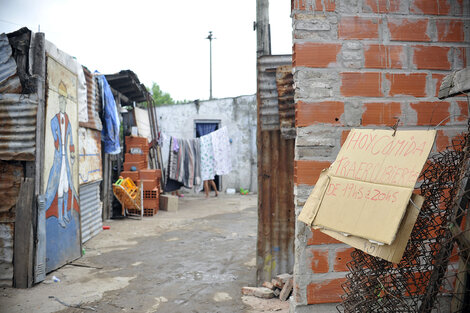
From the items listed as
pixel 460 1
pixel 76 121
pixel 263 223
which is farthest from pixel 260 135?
pixel 76 121

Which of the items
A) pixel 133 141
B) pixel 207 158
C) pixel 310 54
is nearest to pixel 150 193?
pixel 133 141

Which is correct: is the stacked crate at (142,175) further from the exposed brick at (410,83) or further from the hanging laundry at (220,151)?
the exposed brick at (410,83)

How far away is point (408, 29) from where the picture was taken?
2107mm

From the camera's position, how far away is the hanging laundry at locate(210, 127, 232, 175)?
38.3 ft

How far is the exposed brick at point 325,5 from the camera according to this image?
2.08m

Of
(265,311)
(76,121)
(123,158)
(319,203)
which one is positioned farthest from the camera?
(123,158)

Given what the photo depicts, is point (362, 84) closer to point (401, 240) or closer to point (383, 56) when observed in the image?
point (383, 56)

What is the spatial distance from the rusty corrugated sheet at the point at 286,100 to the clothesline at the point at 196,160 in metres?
7.44

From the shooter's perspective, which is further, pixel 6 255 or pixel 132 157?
pixel 132 157

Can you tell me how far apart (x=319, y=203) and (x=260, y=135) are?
7.79 ft

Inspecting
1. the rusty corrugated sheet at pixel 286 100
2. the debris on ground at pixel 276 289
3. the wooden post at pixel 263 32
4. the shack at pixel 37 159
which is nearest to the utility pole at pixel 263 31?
the wooden post at pixel 263 32

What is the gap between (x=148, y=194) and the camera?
330 inches

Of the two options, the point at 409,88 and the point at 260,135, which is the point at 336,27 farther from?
the point at 260,135

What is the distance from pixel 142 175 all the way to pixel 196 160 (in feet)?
9.91
